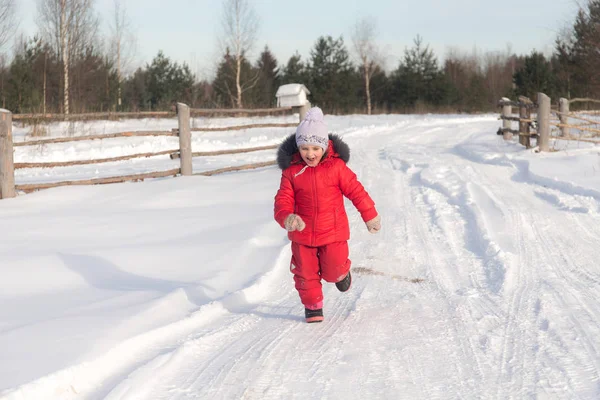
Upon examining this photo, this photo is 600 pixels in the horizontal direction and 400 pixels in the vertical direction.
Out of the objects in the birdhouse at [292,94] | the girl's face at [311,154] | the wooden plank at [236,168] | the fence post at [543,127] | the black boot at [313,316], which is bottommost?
the black boot at [313,316]

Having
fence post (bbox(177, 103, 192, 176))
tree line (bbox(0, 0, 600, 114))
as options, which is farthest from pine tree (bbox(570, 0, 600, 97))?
fence post (bbox(177, 103, 192, 176))

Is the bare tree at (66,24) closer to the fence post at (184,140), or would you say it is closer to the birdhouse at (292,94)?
the birdhouse at (292,94)

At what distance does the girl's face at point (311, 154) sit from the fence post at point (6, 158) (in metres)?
5.57

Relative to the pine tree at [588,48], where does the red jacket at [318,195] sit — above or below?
below

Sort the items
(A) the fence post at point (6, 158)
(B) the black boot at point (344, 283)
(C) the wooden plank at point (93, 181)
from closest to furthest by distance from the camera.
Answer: (B) the black boot at point (344, 283) → (A) the fence post at point (6, 158) → (C) the wooden plank at point (93, 181)

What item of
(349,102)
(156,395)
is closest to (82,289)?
(156,395)

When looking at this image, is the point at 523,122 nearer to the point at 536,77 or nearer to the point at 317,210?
the point at 317,210

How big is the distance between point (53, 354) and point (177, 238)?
10.4 ft

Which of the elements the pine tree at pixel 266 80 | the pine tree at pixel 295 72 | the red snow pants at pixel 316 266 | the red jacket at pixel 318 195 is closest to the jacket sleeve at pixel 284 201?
the red jacket at pixel 318 195

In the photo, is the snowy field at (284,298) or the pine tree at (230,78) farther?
the pine tree at (230,78)

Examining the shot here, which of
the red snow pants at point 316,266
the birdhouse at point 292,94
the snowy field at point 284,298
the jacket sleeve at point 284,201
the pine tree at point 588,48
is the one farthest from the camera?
the birdhouse at point 292,94

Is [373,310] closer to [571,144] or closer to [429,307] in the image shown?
[429,307]

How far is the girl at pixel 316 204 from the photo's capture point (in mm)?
4031

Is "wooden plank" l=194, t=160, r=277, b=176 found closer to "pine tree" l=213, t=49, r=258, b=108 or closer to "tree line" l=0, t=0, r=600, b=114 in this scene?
"tree line" l=0, t=0, r=600, b=114
